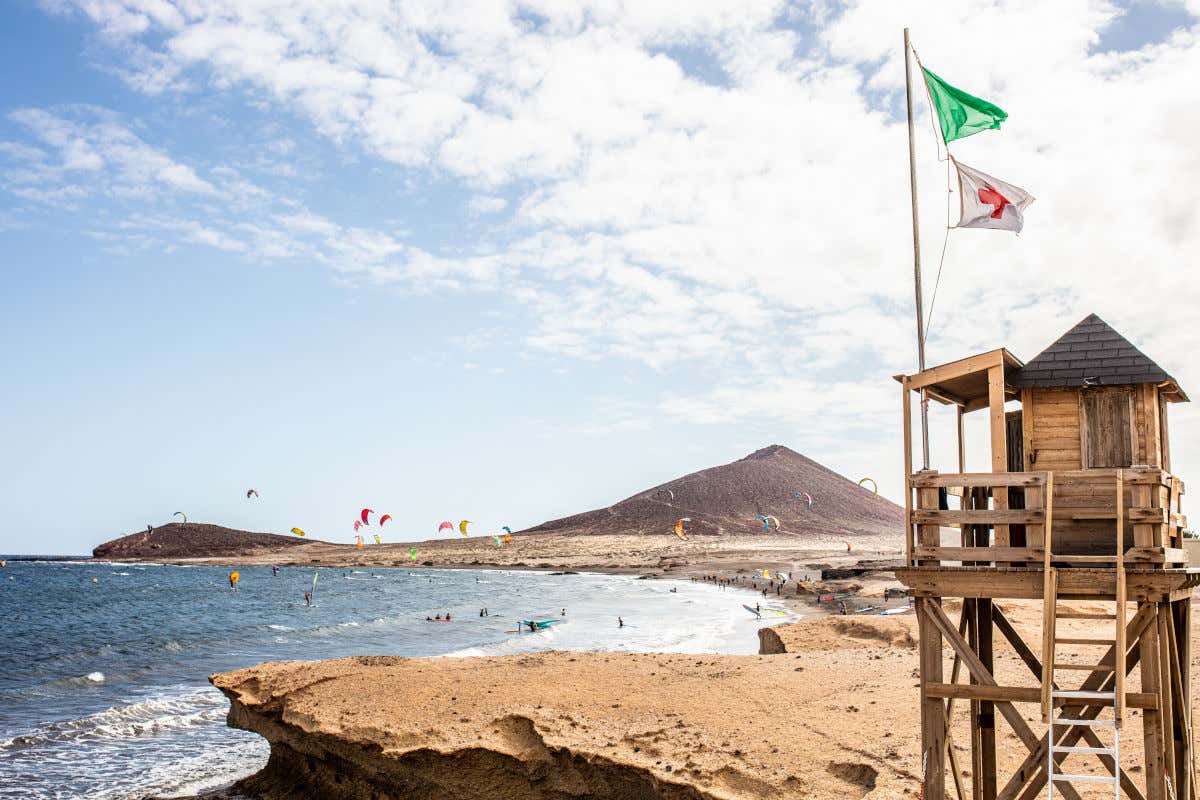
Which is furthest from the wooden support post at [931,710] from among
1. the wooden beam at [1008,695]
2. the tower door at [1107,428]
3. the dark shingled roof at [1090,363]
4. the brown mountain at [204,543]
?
the brown mountain at [204,543]

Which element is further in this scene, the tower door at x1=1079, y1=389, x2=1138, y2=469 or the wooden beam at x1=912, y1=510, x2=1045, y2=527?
the tower door at x1=1079, y1=389, x2=1138, y2=469

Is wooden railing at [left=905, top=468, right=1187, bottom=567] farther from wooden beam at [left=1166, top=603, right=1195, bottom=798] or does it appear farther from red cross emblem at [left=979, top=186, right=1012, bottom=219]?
red cross emblem at [left=979, top=186, right=1012, bottom=219]

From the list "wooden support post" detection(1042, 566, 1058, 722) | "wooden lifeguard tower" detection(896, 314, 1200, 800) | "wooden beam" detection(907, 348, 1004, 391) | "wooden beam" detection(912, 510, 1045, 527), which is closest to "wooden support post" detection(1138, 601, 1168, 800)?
"wooden lifeguard tower" detection(896, 314, 1200, 800)

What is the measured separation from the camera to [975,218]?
529 inches

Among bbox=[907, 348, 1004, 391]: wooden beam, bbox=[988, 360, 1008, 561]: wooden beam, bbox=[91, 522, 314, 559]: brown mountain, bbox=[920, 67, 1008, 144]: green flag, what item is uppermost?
bbox=[920, 67, 1008, 144]: green flag

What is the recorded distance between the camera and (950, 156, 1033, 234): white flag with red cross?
13.3m

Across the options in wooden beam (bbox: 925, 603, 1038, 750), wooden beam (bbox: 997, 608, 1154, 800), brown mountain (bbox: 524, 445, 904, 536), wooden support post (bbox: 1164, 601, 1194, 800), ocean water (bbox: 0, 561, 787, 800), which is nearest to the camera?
wooden beam (bbox: 997, 608, 1154, 800)

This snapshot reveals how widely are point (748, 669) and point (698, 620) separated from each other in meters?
29.5

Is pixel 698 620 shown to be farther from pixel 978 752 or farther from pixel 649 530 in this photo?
pixel 649 530

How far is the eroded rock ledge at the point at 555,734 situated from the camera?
43.5 feet

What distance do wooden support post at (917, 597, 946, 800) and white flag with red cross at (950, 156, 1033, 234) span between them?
226 inches

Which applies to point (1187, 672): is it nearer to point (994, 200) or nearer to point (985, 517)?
point (985, 517)

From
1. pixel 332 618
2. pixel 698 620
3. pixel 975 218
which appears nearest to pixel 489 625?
pixel 698 620

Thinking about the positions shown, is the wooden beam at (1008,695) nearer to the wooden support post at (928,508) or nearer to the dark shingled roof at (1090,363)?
the wooden support post at (928,508)
